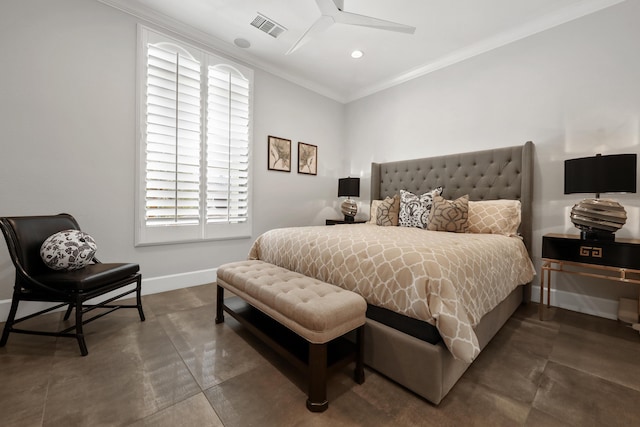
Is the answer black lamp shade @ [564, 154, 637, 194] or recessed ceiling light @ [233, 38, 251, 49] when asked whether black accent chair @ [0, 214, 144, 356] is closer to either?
recessed ceiling light @ [233, 38, 251, 49]

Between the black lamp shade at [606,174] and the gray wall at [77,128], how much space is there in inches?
151

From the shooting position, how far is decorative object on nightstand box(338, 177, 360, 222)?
4148mm

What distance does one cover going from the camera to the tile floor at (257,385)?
1211 mm

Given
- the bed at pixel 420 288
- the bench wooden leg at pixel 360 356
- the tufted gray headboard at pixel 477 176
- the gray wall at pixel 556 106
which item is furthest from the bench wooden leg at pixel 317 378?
the gray wall at pixel 556 106

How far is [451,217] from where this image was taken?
261cm

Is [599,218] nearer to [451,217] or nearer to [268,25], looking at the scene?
[451,217]

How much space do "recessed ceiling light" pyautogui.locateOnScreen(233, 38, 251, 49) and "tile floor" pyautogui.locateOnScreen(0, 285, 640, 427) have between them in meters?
3.25

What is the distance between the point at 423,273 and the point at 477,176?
7.80ft

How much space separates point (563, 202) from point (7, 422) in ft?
14.0

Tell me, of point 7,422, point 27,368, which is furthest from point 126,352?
point 7,422

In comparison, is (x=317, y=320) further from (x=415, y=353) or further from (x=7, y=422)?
(x=7, y=422)

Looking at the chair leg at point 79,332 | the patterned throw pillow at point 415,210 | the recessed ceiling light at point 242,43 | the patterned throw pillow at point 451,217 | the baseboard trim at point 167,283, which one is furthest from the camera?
the recessed ceiling light at point 242,43

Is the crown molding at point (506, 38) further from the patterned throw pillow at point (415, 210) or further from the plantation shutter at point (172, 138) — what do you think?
the plantation shutter at point (172, 138)

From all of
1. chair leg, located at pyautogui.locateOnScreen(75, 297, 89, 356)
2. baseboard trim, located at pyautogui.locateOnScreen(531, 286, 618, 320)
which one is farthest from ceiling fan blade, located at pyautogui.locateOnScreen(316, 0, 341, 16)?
baseboard trim, located at pyautogui.locateOnScreen(531, 286, 618, 320)
